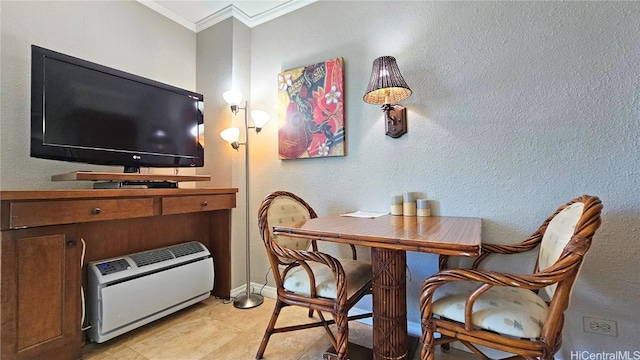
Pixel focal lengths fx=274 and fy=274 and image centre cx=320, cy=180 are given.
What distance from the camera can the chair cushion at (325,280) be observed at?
135 centimetres

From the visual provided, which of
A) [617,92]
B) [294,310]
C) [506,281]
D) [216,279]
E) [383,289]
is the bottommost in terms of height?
[294,310]

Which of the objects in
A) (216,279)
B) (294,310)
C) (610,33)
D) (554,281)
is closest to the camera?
(554,281)

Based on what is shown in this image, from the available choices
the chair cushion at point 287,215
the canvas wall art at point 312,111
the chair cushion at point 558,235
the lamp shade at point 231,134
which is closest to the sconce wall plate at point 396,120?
the canvas wall art at point 312,111

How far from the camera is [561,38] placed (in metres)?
1.44

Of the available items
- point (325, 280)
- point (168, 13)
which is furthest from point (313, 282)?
point (168, 13)

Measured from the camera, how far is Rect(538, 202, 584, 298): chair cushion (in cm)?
100

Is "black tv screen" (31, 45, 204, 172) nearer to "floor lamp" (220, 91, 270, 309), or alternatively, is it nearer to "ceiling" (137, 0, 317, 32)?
"floor lamp" (220, 91, 270, 309)

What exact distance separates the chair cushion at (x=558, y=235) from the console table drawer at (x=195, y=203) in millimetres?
2017

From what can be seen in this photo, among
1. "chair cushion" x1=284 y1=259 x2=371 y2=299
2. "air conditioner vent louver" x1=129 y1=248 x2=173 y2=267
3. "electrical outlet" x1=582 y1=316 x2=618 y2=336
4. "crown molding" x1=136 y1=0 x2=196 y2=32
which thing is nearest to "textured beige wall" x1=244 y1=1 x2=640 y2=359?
"electrical outlet" x1=582 y1=316 x2=618 y2=336

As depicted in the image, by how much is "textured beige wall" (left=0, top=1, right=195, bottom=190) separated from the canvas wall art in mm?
1063

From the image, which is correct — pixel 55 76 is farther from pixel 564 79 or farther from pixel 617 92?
pixel 617 92

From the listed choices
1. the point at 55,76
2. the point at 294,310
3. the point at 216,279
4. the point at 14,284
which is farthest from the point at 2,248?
the point at 294,310

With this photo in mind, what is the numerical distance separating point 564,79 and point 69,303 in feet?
9.32

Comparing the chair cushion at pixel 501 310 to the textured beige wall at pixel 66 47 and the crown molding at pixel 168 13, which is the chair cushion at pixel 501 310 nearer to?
the textured beige wall at pixel 66 47
